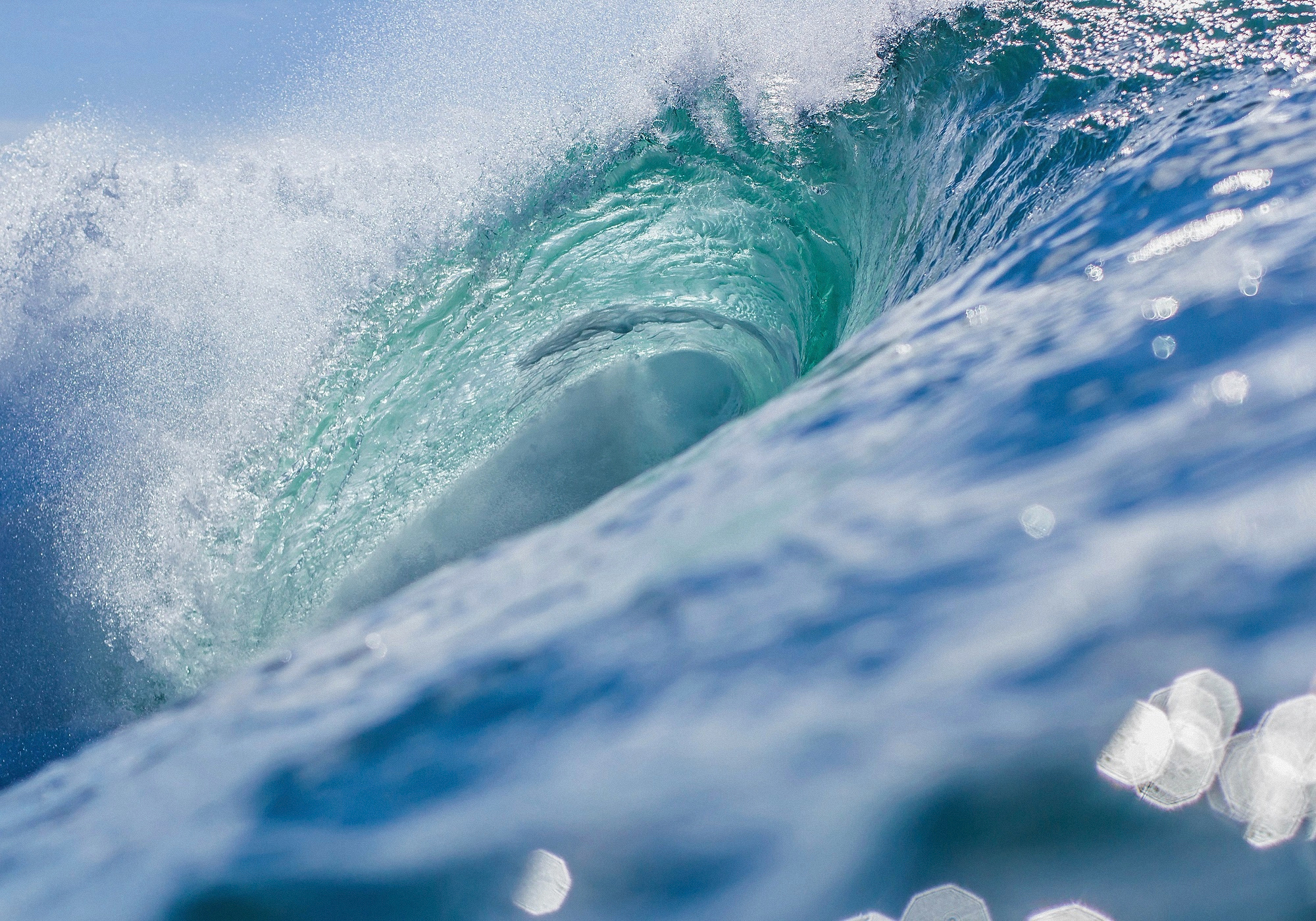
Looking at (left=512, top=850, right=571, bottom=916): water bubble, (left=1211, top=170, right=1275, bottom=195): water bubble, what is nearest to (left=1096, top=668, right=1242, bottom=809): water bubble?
(left=512, top=850, right=571, bottom=916): water bubble

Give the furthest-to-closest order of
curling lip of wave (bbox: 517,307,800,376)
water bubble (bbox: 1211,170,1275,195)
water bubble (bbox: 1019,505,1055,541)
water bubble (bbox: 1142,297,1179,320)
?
curling lip of wave (bbox: 517,307,800,376) → water bubble (bbox: 1211,170,1275,195) → water bubble (bbox: 1142,297,1179,320) → water bubble (bbox: 1019,505,1055,541)

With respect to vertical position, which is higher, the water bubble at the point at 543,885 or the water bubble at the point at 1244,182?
the water bubble at the point at 1244,182

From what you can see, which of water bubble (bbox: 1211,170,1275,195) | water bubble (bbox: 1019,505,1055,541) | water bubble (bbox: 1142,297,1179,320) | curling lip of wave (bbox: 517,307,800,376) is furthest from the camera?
curling lip of wave (bbox: 517,307,800,376)

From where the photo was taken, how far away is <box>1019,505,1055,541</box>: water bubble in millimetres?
900

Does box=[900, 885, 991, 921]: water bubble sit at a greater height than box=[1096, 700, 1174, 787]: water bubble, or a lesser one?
lesser

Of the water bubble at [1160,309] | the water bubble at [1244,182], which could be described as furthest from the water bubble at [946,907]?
the water bubble at [1244,182]

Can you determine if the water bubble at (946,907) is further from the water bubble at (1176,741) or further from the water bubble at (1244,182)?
the water bubble at (1244,182)

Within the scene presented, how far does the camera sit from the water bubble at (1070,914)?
0.55 metres

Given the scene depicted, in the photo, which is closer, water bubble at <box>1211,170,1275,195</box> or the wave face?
the wave face

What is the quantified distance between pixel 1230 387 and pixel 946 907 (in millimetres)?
800

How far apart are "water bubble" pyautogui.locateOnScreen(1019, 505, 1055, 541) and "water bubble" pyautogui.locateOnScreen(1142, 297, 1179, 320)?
0.51m

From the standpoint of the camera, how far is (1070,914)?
1.82 feet

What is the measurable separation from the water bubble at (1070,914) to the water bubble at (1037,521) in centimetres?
43

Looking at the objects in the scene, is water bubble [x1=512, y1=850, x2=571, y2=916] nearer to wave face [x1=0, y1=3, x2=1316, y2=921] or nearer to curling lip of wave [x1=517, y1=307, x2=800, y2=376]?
wave face [x1=0, y1=3, x2=1316, y2=921]
